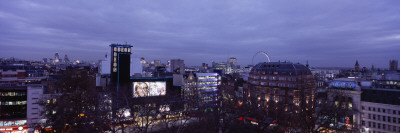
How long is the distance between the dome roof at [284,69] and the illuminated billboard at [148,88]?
30420 millimetres

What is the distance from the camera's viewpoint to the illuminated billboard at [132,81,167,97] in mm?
52575

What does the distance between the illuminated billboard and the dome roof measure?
30.4 meters

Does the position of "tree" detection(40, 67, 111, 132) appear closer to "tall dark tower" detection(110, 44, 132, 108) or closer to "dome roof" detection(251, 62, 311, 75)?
"tall dark tower" detection(110, 44, 132, 108)

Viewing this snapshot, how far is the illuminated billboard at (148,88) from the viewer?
172ft

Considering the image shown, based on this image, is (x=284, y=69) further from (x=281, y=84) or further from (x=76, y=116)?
(x=76, y=116)

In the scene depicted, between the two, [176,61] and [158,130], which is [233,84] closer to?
[176,61]

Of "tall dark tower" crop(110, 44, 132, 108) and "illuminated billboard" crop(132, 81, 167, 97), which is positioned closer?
"tall dark tower" crop(110, 44, 132, 108)

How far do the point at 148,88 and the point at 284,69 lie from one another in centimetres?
3740

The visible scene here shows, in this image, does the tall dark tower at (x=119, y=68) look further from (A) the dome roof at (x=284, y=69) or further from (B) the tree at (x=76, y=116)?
(A) the dome roof at (x=284, y=69)

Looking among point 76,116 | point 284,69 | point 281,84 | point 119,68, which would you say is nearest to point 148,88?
point 119,68

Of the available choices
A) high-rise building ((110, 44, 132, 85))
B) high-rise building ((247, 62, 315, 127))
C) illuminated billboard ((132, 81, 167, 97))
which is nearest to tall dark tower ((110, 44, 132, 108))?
high-rise building ((110, 44, 132, 85))

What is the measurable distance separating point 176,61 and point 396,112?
8385cm

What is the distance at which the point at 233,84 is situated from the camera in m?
83.6

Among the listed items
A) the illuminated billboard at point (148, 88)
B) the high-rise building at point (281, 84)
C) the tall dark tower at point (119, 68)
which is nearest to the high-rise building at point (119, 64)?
the tall dark tower at point (119, 68)
